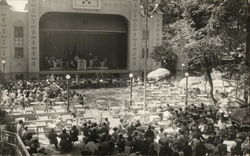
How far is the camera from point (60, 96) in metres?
29.3

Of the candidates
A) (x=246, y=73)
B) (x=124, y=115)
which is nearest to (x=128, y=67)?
(x=124, y=115)

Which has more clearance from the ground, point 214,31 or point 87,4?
point 87,4

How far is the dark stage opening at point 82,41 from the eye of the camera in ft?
148

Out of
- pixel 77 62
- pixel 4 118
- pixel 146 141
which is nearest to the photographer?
pixel 146 141

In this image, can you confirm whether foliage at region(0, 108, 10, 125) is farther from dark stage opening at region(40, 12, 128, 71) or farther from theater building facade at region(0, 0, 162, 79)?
dark stage opening at region(40, 12, 128, 71)

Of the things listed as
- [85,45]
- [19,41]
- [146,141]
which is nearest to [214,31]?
[146,141]

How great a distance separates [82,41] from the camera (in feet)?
159

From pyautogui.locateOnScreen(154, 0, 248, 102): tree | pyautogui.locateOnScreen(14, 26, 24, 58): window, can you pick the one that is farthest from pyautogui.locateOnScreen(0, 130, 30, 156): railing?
pyautogui.locateOnScreen(14, 26, 24, 58): window

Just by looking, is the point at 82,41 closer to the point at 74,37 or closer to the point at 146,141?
the point at 74,37

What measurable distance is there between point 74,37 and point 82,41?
3.82 ft

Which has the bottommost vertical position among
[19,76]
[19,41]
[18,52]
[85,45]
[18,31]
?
[19,76]

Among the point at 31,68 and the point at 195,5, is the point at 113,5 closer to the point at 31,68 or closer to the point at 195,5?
the point at 31,68

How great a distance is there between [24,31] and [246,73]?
88.7 feet

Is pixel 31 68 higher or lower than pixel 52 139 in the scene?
higher
